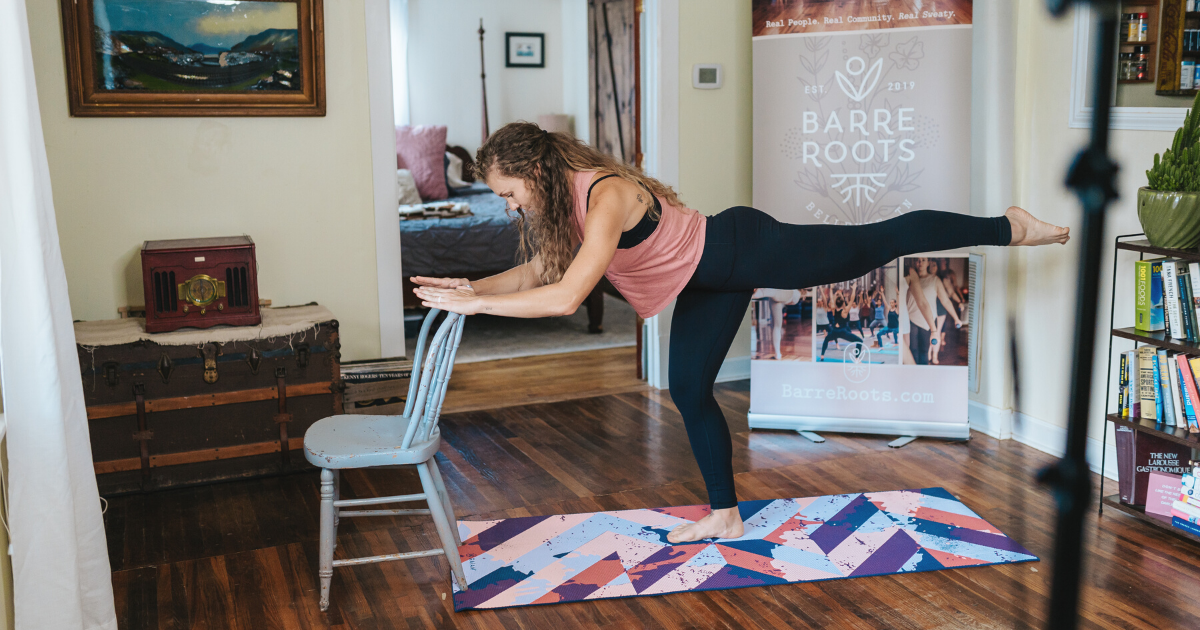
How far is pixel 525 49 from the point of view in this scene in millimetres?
7582

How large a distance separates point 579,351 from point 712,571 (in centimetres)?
260

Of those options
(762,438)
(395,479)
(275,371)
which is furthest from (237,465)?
(762,438)

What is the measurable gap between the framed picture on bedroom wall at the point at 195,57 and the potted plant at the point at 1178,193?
9.19ft

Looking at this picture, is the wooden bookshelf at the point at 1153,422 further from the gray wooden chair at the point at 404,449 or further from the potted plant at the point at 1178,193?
the gray wooden chair at the point at 404,449

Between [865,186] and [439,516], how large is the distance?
6.92ft

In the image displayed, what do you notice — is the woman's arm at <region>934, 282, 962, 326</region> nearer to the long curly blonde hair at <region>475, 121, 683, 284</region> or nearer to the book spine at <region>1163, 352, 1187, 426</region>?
the book spine at <region>1163, 352, 1187, 426</region>

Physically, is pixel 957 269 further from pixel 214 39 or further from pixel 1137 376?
pixel 214 39

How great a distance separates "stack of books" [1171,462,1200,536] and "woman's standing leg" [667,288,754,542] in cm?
122

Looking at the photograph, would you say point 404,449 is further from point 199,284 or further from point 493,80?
point 493,80

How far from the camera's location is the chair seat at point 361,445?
2.18m

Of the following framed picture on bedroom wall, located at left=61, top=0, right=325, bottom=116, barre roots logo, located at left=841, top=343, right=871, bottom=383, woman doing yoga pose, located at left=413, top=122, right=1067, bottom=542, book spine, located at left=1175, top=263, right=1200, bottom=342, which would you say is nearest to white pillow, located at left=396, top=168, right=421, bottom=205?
framed picture on bedroom wall, located at left=61, top=0, right=325, bottom=116

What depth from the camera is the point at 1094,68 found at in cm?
51

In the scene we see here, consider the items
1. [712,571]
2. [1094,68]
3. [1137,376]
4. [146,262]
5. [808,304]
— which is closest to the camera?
[1094,68]

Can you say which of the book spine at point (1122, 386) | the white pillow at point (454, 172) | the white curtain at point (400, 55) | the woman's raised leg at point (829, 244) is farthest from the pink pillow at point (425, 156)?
the book spine at point (1122, 386)
